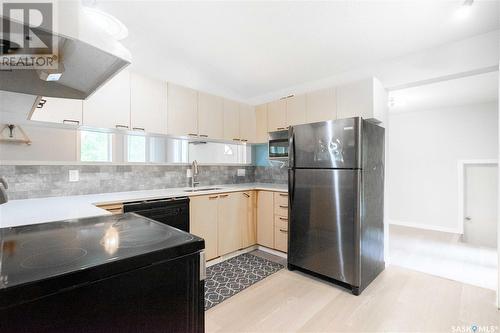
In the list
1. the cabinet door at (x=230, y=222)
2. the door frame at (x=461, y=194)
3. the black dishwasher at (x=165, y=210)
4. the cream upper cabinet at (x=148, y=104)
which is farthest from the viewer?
the door frame at (x=461, y=194)

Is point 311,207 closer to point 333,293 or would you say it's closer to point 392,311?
point 333,293

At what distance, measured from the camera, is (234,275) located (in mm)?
A: 2553

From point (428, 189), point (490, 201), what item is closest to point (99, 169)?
point (428, 189)

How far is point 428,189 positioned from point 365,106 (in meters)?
3.15

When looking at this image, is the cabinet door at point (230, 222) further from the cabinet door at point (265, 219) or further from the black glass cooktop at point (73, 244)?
the black glass cooktop at point (73, 244)

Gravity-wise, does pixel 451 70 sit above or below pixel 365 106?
above

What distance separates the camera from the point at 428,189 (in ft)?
15.0

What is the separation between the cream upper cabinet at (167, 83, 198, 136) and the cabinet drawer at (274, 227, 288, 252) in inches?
63.7

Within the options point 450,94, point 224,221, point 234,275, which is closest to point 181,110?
point 224,221

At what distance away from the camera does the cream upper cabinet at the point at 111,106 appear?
2.21 meters

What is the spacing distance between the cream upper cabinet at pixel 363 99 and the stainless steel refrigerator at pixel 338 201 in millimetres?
212

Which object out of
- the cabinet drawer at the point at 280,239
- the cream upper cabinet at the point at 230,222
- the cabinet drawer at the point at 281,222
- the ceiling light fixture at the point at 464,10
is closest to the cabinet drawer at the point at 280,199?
the cabinet drawer at the point at 281,222

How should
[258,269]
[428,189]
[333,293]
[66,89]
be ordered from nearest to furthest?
[66,89]
[333,293]
[258,269]
[428,189]

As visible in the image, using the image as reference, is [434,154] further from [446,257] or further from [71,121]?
[71,121]
